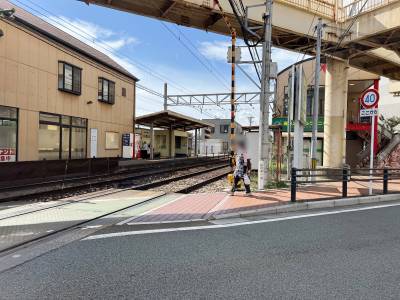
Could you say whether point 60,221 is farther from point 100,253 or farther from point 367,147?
point 367,147

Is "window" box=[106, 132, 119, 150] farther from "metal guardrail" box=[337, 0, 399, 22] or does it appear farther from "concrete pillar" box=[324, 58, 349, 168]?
"metal guardrail" box=[337, 0, 399, 22]

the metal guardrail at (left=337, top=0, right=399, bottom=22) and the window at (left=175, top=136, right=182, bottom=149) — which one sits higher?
the metal guardrail at (left=337, top=0, right=399, bottom=22)

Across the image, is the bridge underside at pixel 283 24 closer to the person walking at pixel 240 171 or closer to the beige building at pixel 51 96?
the beige building at pixel 51 96

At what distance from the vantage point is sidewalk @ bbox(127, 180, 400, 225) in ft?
24.0

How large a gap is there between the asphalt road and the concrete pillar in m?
11.4

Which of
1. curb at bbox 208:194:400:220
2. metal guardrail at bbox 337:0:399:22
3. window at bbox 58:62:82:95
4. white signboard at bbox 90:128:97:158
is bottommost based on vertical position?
curb at bbox 208:194:400:220

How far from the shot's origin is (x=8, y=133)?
14.0 metres

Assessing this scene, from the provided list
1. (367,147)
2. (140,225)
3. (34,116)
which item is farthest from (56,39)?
(367,147)

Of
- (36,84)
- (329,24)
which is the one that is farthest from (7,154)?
(329,24)

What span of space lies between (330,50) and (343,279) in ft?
50.1

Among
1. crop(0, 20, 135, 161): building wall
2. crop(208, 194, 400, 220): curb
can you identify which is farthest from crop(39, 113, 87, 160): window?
crop(208, 194, 400, 220): curb

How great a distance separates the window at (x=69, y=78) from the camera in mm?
17609

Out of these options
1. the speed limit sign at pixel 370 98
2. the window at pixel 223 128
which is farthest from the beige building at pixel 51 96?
the window at pixel 223 128

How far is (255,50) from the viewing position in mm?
12172
